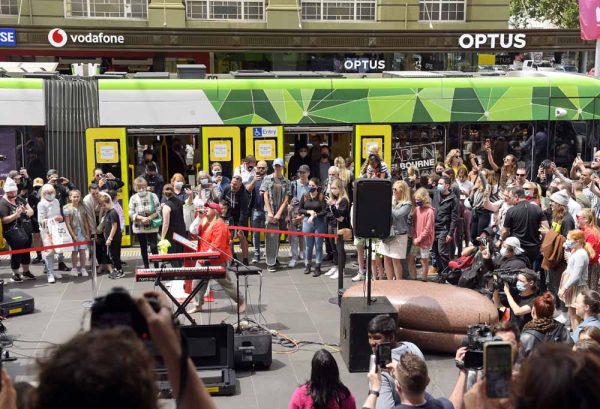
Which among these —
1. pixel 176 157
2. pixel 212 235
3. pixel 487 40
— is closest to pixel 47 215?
pixel 176 157

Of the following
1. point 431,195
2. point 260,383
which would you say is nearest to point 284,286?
point 431,195

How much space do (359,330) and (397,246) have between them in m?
3.23

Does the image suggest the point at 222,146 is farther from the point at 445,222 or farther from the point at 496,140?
the point at 496,140

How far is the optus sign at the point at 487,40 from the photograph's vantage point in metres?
26.3

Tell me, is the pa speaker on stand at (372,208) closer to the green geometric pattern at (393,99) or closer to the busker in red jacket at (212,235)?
the busker in red jacket at (212,235)

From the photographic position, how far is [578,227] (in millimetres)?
11062

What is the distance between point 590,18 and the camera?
19.9 m

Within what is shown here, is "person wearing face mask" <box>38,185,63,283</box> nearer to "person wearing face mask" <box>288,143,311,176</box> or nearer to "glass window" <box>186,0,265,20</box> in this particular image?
"person wearing face mask" <box>288,143,311,176</box>

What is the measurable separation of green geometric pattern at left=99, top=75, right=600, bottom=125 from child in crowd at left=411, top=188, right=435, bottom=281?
413 centimetres

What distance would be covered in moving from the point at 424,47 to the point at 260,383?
19337 millimetres

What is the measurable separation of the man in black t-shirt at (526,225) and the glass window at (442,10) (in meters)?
16.0

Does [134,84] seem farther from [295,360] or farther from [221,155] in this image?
[295,360]

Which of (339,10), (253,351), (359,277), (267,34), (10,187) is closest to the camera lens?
(253,351)

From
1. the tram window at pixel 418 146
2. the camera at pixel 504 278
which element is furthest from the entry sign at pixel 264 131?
the camera at pixel 504 278
